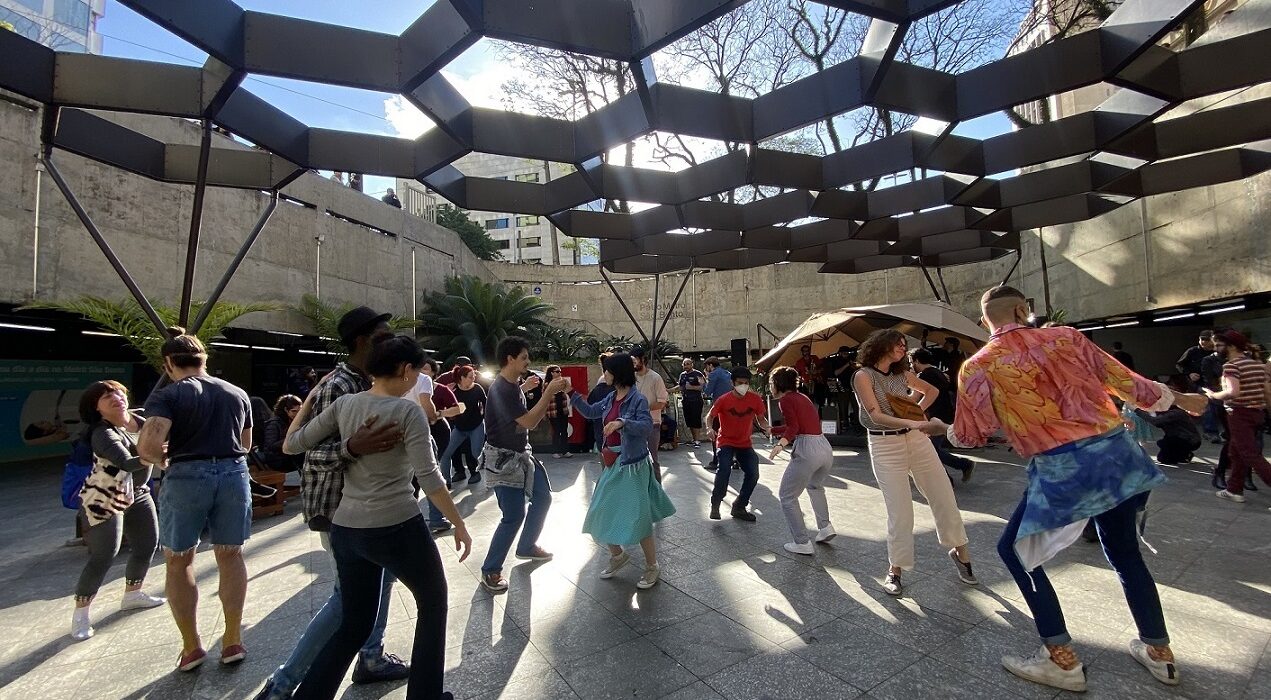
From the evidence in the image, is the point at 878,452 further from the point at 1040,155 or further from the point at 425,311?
the point at 425,311

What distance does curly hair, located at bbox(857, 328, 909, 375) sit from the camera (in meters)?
3.75

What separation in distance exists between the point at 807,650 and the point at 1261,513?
520cm

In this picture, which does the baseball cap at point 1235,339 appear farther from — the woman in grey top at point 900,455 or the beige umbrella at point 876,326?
the woman in grey top at point 900,455

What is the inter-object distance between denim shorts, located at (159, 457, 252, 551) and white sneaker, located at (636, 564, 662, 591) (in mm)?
2331

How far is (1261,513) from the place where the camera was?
15.9 ft

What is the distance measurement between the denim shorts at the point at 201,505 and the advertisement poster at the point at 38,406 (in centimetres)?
1105

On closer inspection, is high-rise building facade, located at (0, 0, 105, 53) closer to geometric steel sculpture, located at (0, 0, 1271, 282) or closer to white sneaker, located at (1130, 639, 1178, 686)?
geometric steel sculpture, located at (0, 0, 1271, 282)

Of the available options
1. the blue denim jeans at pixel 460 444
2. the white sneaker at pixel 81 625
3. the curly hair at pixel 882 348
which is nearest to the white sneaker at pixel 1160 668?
the curly hair at pixel 882 348

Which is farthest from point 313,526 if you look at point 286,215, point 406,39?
point 286,215

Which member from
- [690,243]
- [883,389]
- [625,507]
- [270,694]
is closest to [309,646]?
[270,694]

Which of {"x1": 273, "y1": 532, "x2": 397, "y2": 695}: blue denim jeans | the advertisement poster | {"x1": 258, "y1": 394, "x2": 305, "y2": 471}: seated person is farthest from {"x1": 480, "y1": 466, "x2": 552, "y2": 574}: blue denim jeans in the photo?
the advertisement poster

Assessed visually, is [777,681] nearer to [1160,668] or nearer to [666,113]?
[1160,668]

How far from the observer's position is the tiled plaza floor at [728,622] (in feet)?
8.34

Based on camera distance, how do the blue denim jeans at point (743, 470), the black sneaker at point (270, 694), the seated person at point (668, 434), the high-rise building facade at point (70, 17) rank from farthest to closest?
1. the high-rise building facade at point (70, 17)
2. the seated person at point (668, 434)
3. the blue denim jeans at point (743, 470)
4. the black sneaker at point (270, 694)
